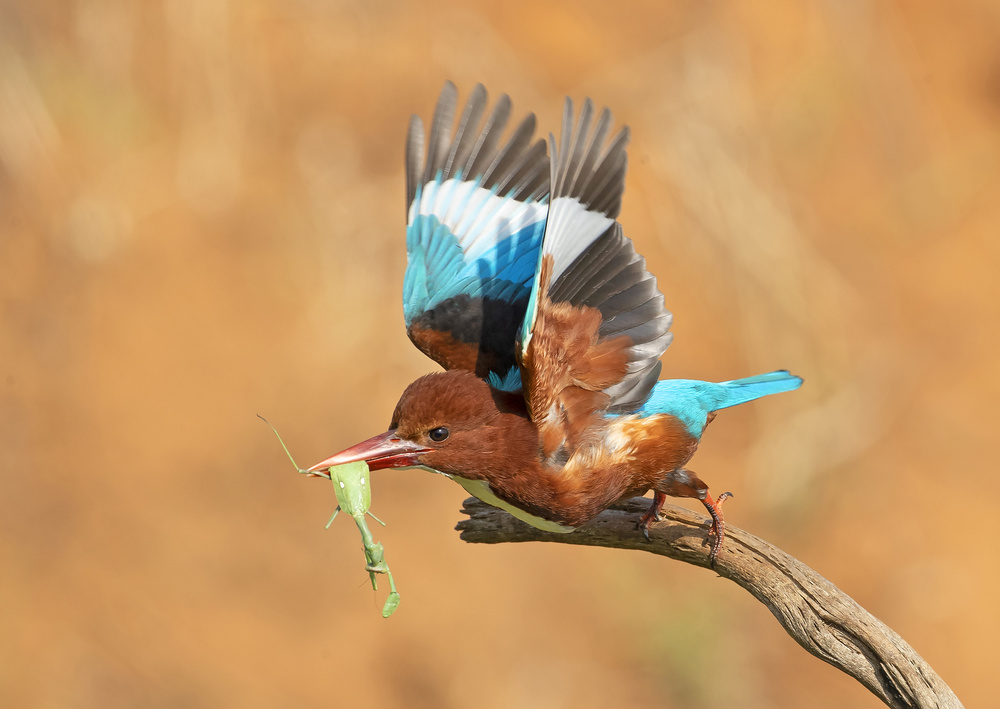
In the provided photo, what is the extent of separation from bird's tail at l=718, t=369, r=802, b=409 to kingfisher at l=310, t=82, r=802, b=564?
18mm

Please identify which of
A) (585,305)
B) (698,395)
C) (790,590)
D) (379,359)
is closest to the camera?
(585,305)

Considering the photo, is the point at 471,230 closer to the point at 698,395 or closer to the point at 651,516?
the point at 698,395

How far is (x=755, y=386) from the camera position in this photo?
12.3 ft

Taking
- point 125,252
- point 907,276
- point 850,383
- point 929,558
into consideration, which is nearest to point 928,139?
point 907,276

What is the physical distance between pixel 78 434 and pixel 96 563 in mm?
923

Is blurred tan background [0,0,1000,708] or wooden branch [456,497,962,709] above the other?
blurred tan background [0,0,1000,708]

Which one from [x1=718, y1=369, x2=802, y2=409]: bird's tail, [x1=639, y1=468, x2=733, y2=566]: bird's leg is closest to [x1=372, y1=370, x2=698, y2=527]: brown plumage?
[x1=639, y1=468, x2=733, y2=566]: bird's leg

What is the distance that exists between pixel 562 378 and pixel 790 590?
106 centimetres

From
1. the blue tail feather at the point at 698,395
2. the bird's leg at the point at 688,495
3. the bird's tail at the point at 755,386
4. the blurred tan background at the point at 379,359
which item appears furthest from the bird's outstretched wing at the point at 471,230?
the blurred tan background at the point at 379,359

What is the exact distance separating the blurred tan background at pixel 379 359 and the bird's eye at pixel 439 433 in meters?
3.81

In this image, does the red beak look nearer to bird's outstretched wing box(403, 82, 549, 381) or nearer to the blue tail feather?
bird's outstretched wing box(403, 82, 549, 381)

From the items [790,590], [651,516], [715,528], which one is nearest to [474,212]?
[651,516]

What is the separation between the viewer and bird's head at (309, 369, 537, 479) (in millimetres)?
2930

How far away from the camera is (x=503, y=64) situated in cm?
727
